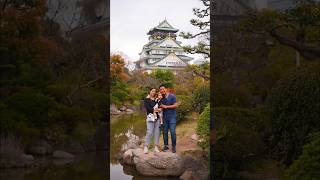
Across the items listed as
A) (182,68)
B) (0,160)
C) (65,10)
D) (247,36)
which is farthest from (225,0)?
(0,160)

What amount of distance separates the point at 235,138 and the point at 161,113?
42.7 inches

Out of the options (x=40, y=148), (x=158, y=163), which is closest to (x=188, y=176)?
(x=158, y=163)

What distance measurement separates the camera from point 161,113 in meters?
6.05

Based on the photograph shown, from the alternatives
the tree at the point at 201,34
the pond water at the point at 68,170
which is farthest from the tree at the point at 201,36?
the pond water at the point at 68,170

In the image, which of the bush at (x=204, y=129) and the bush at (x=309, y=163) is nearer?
the bush at (x=309, y=163)

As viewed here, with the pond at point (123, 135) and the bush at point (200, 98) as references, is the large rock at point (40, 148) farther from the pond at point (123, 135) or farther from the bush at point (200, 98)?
the bush at point (200, 98)

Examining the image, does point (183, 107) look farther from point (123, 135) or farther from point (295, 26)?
point (295, 26)

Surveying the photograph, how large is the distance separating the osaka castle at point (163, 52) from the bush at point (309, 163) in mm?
2110

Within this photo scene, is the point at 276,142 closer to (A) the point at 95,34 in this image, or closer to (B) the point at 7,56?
(A) the point at 95,34

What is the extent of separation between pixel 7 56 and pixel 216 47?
106 inches

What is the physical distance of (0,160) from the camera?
17.6 ft

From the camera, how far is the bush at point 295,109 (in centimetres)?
495

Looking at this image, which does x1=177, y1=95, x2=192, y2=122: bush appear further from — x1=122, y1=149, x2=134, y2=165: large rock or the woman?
x1=122, y1=149, x2=134, y2=165: large rock

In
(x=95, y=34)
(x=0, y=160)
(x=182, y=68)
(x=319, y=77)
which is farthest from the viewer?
(x=182, y=68)
